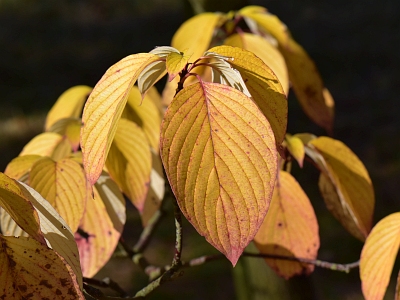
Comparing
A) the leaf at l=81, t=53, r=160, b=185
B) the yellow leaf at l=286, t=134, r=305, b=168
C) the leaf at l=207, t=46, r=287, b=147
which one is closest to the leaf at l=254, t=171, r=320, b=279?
the yellow leaf at l=286, t=134, r=305, b=168

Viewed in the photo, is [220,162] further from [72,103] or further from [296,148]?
[72,103]

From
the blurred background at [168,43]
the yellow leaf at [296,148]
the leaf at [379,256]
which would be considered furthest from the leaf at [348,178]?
the blurred background at [168,43]

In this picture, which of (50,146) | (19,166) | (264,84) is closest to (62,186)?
(19,166)

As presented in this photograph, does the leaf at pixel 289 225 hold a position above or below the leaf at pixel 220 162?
below

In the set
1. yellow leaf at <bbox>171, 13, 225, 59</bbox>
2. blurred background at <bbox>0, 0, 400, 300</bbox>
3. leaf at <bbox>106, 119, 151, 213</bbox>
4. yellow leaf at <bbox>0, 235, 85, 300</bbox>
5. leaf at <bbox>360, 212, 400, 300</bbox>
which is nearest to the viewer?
yellow leaf at <bbox>0, 235, 85, 300</bbox>

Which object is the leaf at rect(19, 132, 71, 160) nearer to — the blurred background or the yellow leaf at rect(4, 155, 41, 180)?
the yellow leaf at rect(4, 155, 41, 180)

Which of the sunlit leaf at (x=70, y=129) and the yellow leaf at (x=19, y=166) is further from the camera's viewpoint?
the sunlit leaf at (x=70, y=129)

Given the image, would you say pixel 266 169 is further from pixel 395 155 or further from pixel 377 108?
pixel 377 108

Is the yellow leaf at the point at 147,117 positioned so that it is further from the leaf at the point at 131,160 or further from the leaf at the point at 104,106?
the leaf at the point at 104,106
